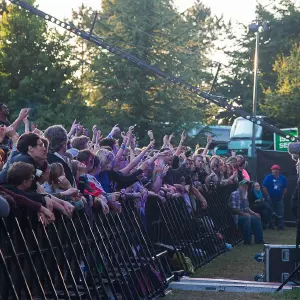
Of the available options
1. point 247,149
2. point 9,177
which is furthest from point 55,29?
point 9,177

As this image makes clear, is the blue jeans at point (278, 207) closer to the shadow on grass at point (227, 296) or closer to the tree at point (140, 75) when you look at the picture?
the shadow on grass at point (227, 296)

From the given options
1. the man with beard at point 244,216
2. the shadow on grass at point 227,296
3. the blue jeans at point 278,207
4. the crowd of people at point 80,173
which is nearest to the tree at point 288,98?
the blue jeans at point 278,207

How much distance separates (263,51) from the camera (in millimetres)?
63125

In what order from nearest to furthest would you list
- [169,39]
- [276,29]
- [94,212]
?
1. [94,212]
2. [169,39]
3. [276,29]

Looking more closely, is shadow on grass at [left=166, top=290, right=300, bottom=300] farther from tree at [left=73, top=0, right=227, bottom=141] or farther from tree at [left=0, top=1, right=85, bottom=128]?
tree at [left=73, top=0, right=227, bottom=141]

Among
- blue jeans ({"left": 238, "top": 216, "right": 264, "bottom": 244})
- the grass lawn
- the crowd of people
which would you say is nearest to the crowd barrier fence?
the crowd of people

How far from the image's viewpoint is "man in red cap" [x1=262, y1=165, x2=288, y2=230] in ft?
84.2

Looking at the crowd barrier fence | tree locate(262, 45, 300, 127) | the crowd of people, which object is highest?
tree locate(262, 45, 300, 127)

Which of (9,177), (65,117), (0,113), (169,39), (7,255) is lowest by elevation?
(7,255)

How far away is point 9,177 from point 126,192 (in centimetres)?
416

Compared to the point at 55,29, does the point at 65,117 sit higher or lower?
lower

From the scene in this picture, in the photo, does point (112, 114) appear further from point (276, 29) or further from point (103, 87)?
point (276, 29)

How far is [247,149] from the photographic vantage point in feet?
131

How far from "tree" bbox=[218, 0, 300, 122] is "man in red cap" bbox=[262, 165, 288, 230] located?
32403 millimetres
